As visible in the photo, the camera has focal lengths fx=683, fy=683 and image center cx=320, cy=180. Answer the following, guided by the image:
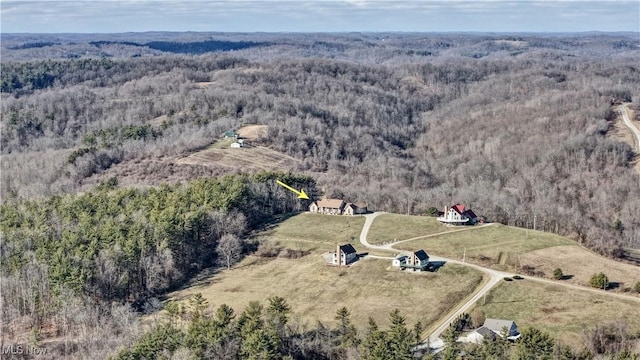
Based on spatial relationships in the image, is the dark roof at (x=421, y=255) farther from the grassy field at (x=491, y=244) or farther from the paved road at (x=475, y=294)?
the grassy field at (x=491, y=244)

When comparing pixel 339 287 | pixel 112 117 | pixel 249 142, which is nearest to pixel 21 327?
pixel 339 287

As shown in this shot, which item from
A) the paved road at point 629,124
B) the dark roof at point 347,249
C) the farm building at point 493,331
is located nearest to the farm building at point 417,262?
the dark roof at point 347,249

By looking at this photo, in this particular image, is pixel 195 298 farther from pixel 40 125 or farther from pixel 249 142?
pixel 40 125

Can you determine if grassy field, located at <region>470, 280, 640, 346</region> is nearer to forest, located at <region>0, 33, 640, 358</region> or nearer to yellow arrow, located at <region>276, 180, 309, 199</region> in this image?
forest, located at <region>0, 33, 640, 358</region>

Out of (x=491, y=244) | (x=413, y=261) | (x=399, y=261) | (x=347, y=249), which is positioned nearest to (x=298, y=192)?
(x=347, y=249)

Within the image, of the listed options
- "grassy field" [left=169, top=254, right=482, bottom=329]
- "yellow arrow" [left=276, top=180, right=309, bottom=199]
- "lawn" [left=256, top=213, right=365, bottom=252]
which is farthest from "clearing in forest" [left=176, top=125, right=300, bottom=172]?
"grassy field" [left=169, top=254, right=482, bottom=329]
